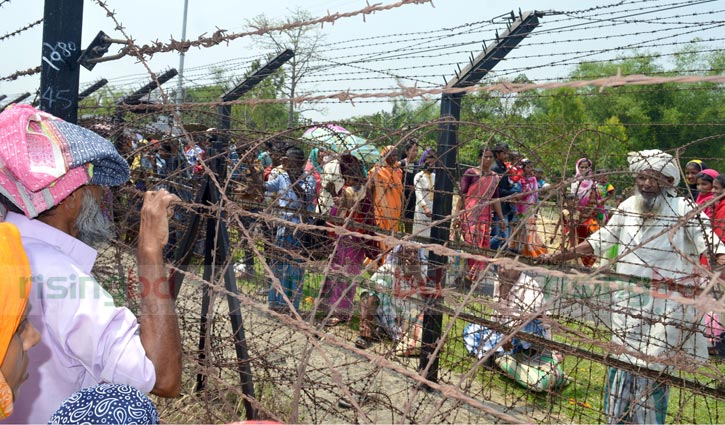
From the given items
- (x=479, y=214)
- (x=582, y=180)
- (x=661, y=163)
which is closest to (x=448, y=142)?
(x=479, y=214)

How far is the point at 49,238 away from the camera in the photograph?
1490 millimetres

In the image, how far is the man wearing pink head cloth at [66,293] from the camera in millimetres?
1323

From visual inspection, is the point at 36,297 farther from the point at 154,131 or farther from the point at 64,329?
the point at 154,131

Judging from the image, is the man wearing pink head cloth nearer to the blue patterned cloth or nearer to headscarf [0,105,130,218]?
headscarf [0,105,130,218]

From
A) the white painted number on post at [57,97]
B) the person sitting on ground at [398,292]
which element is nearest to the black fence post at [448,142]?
the person sitting on ground at [398,292]

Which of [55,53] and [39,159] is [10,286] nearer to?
[39,159]

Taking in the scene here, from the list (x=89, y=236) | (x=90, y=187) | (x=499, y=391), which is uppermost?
(x=90, y=187)

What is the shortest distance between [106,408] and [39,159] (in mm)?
684

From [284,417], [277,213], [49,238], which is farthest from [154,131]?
[49,238]

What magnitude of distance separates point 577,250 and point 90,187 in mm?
2614

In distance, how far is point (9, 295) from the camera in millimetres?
1010

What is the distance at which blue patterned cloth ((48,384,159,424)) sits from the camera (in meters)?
1.02

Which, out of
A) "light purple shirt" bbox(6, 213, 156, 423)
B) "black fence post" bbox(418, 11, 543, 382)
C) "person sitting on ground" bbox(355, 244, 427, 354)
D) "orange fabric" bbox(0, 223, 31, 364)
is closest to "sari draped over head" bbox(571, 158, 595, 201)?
"person sitting on ground" bbox(355, 244, 427, 354)

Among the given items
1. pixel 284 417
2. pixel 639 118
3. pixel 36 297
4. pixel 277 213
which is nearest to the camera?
pixel 36 297
